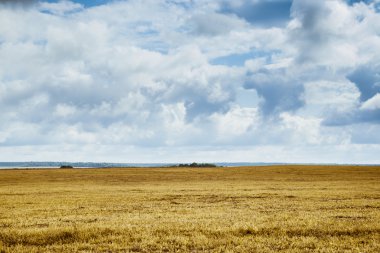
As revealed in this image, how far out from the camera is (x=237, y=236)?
15.7 meters

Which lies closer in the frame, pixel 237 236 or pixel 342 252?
pixel 342 252

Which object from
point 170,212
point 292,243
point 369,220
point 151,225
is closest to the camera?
point 292,243

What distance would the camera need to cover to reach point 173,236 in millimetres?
15438

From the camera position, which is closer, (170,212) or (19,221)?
(19,221)

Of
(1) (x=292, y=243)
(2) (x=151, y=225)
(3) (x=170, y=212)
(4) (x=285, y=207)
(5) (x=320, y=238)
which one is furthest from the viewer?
(4) (x=285, y=207)

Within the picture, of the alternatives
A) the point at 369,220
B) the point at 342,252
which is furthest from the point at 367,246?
the point at 369,220

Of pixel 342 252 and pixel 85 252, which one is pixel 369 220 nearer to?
pixel 342 252

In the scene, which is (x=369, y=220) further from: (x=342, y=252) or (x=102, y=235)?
(x=102, y=235)

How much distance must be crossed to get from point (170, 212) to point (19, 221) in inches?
318

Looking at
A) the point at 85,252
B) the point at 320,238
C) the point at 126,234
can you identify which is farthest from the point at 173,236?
the point at 320,238

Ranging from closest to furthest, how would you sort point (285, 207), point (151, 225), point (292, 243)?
Result: point (292, 243)
point (151, 225)
point (285, 207)

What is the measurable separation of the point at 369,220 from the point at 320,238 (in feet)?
18.1

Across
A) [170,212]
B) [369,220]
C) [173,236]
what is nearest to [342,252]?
[173,236]

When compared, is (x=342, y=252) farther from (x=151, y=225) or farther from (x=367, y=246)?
(x=151, y=225)
